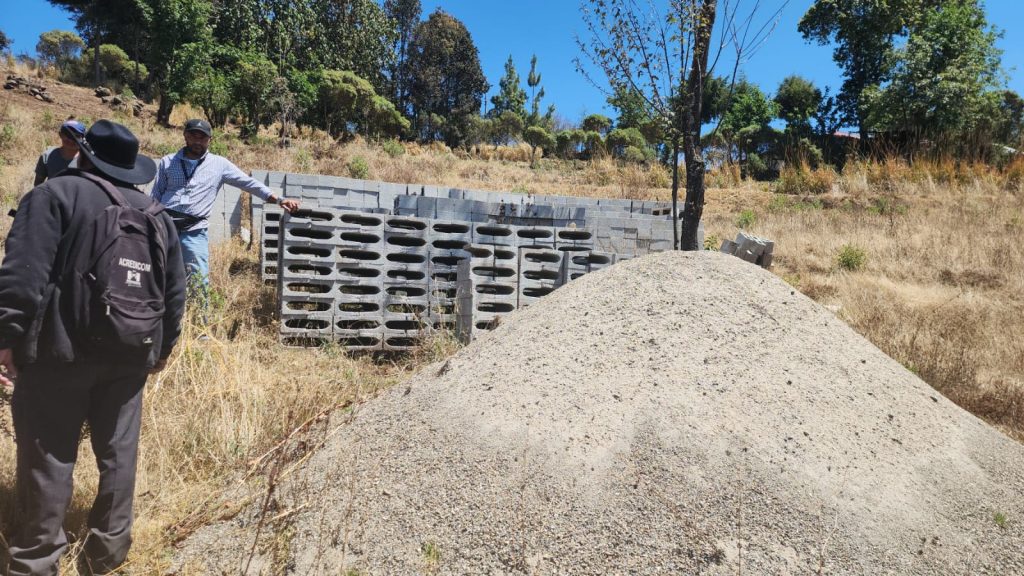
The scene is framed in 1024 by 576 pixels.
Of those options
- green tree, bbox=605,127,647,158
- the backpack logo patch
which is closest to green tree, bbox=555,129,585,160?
green tree, bbox=605,127,647,158

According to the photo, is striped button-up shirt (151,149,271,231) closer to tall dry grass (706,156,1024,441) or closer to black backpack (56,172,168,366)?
black backpack (56,172,168,366)

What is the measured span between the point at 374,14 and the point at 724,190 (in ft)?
89.4

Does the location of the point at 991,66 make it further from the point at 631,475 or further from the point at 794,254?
the point at 631,475

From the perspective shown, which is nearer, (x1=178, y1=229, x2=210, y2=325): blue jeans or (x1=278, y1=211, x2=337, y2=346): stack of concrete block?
(x1=178, y1=229, x2=210, y2=325): blue jeans

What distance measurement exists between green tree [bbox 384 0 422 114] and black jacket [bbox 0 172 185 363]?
38076mm

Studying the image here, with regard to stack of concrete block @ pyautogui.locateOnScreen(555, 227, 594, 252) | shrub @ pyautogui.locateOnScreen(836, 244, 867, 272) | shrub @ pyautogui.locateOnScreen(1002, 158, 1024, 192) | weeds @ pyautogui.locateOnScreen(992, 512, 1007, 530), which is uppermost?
shrub @ pyautogui.locateOnScreen(1002, 158, 1024, 192)

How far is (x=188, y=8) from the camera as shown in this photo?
21.1 metres

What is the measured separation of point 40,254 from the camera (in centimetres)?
194

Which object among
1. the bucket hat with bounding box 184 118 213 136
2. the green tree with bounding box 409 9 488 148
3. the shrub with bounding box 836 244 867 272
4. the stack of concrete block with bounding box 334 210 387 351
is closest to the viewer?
the bucket hat with bounding box 184 118 213 136

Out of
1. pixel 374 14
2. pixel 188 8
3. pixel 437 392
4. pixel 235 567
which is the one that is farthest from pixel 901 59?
pixel 374 14

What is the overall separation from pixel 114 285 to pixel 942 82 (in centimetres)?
1994

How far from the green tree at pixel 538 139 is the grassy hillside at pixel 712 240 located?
443 inches

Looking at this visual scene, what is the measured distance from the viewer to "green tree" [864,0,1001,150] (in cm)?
1587

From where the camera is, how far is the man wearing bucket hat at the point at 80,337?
196cm
